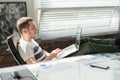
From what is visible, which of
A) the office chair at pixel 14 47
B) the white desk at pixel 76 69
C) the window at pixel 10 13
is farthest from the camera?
the window at pixel 10 13

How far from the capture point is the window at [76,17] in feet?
10.8

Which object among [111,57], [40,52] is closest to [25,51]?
[40,52]

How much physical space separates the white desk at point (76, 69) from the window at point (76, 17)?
134 centimetres

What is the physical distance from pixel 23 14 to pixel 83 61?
140 centimetres

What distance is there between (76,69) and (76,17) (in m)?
1.84

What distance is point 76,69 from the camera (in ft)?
5.77

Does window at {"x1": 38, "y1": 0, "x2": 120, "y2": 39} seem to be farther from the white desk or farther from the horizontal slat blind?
the white desk

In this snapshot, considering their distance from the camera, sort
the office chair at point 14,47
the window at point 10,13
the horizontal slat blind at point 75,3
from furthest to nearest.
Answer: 1. the horizontal slat blind at point 75,3
2. the window at point 10,13
3. the office chair at point 14,47

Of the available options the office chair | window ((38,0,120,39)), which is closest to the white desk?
the office chair

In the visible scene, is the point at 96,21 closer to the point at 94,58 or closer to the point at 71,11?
the point at 71,11

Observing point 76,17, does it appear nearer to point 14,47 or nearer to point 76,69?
point 14,47

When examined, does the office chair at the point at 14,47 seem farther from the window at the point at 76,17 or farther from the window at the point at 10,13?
the window at the point at 76,17

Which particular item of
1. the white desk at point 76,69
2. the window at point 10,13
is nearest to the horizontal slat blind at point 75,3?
the window at point 10,13

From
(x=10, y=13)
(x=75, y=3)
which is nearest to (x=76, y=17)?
(x=75, y=3)
